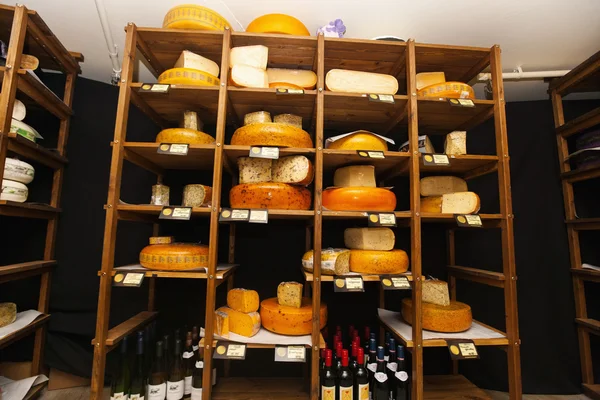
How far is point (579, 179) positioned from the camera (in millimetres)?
2195

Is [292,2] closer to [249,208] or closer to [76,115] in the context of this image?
[249,208]

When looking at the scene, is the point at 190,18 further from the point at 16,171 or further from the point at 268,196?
Answer: the point at 16,171

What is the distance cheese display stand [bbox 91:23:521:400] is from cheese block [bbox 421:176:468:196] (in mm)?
116

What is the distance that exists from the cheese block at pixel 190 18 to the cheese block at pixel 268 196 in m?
0.93

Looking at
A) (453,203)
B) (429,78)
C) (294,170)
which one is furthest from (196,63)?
(453,203)

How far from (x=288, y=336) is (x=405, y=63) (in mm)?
1789

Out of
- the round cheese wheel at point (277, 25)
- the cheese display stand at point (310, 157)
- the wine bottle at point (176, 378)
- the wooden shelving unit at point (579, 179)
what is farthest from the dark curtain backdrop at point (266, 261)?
the round cheese wheel at point (277, 25)

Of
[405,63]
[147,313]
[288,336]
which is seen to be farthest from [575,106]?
[147,313]

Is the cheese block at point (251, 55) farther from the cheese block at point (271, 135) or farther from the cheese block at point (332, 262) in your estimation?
the cheese block at point (332, 262)

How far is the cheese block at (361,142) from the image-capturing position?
1.77m

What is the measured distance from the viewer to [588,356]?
2.13 m

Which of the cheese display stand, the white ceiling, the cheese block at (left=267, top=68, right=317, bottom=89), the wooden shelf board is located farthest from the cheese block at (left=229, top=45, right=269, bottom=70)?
the wooden shelf board

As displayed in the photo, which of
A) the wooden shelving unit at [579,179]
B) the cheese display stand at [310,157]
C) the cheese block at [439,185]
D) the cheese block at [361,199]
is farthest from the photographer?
the wooden shelving unit at [579,179]

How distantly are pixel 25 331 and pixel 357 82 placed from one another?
249 centimetres
